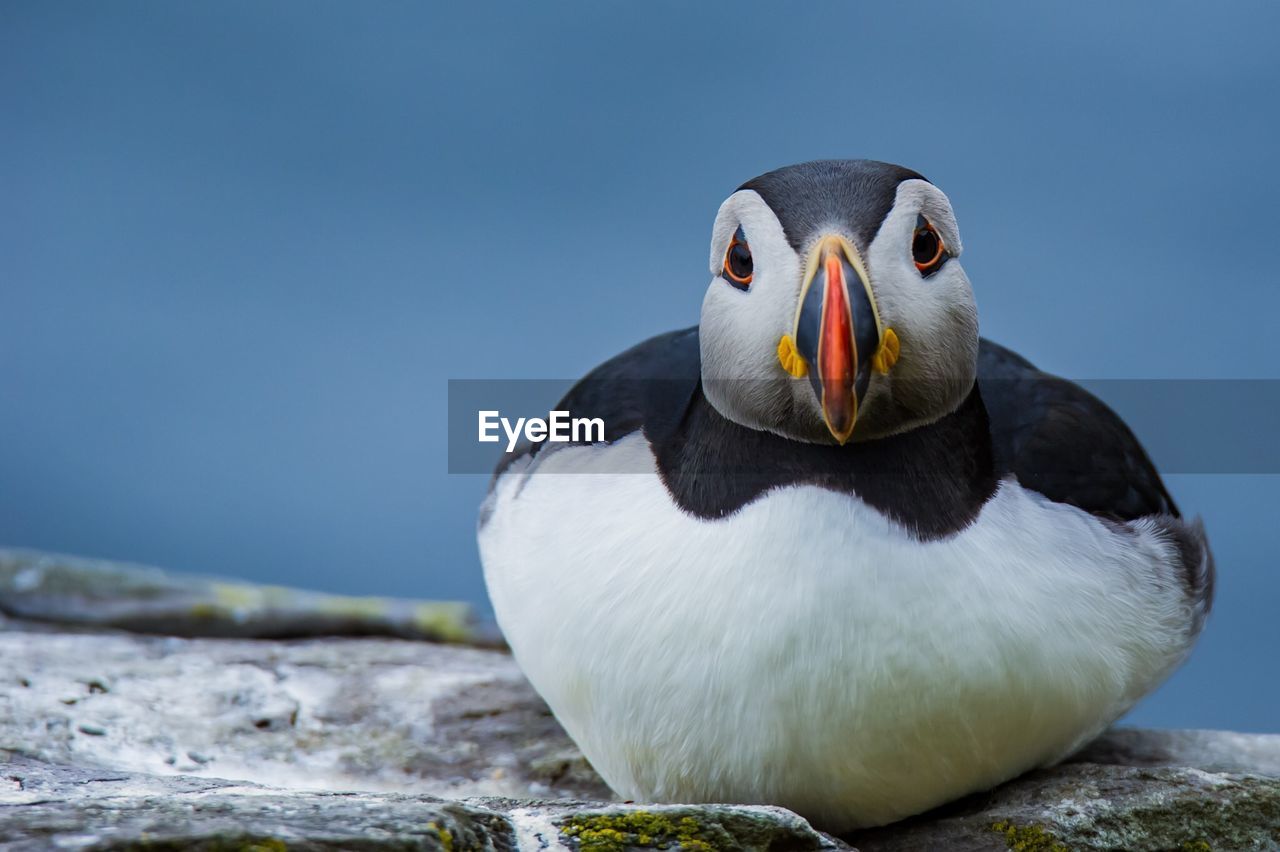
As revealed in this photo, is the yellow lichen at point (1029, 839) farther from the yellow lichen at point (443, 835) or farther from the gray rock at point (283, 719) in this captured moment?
the yellow lichen at point (443, 835)

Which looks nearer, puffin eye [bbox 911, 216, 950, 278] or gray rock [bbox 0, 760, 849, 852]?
gray rock [bbox 0, 760, 849, 852]

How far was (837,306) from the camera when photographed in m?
2.45

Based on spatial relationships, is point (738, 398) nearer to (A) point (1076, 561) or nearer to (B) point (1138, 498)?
(A) point (1076, 561)

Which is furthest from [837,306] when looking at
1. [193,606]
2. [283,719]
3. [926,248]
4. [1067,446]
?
[193,606]

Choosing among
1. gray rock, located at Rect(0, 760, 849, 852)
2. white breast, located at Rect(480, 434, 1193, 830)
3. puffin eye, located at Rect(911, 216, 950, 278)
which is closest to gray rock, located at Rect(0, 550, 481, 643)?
white breast, located at Rect(480, 434, 1193, 830)

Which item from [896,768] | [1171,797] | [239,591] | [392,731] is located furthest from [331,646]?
[1171,797]

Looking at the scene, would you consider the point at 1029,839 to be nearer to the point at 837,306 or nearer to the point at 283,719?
the point at 837,306

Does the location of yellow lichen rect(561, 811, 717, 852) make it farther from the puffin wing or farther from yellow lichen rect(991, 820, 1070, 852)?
the puffin wing

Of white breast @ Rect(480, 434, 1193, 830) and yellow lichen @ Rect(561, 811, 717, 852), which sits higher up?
white breast @ Rect(480, 434, 1193, 830)

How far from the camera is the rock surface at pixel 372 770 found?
219 cm

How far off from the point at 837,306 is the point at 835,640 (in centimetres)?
66

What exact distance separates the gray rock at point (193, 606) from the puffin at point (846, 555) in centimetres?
219

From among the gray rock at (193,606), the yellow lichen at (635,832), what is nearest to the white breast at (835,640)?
the yellow lichen at (635,832)

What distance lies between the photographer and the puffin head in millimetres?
2496
